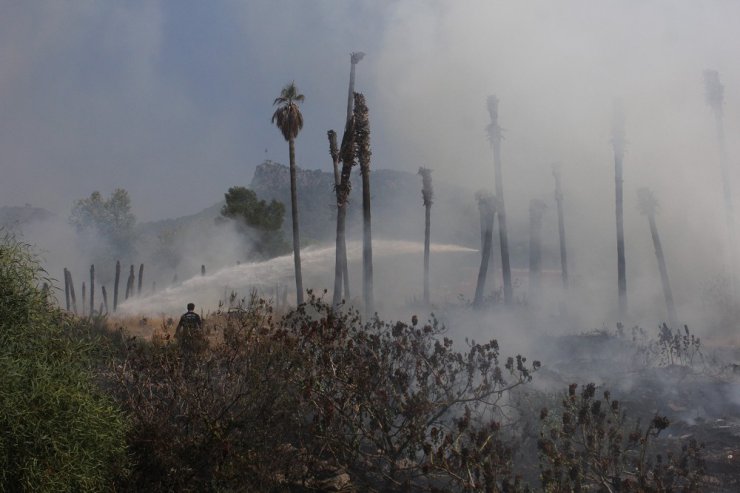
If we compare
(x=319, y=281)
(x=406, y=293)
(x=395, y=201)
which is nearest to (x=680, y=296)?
(x=406, y=293)

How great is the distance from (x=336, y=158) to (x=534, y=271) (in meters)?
23.7

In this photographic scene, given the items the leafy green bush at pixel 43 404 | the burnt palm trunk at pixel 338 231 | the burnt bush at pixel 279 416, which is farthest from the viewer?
the burnt palm trunk at pixel 338 231

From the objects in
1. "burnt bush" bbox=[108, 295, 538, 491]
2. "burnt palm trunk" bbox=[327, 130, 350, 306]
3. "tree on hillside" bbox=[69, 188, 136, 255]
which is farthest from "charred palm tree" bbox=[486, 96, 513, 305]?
"tree on hillside" bbox=[69, 188, 136, 255]

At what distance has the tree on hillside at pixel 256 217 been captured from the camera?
2062 inches

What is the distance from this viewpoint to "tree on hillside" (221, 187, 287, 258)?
52.4 metres

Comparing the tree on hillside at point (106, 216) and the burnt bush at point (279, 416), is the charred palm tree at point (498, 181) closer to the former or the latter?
the burnt bush at point (279, 416)

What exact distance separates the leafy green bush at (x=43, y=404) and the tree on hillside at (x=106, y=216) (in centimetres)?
7013

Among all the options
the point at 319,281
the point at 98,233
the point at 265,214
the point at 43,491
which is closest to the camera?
the point at 43,491

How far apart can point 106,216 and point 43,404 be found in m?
73.0

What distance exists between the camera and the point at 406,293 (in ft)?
158

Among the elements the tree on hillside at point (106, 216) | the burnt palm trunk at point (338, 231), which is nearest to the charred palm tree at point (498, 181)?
the burnt palm trunk at point (338, 231)

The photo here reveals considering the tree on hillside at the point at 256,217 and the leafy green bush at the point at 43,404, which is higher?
the tree on hillside at the point at 256,217

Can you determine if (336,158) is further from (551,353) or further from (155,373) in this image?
(155,373)

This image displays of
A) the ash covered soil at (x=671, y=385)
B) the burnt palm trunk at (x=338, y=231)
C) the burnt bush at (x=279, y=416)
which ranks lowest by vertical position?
the ash covered soil at (x=671, y=385)
